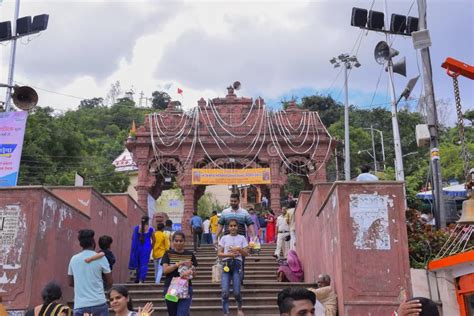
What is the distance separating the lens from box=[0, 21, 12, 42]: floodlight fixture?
53.1ft

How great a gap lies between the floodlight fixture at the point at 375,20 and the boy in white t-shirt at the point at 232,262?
11090mm

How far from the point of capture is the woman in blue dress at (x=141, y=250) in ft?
34.9

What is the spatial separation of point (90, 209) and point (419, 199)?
13.7m

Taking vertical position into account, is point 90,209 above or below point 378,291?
above

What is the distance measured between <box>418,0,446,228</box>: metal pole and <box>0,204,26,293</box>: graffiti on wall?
7456 mm

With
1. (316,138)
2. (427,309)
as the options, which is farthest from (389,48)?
(427,309)

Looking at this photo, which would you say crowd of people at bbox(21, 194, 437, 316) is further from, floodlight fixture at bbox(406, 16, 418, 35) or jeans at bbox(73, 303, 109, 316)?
floodlight fixture at bbox(406, 16, 418, 35)

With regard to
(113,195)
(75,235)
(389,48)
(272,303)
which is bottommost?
(272,303)

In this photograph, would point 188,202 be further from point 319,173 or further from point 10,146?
point 10,146

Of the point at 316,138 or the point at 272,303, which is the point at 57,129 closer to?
the point at 316,138

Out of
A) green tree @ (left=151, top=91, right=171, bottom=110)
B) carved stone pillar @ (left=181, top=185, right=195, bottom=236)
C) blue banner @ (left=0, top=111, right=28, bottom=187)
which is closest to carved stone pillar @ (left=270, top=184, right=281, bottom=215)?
carved stone pillar @ (left=181, top=185, right=195, bottom=236)

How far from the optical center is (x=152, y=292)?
934cm

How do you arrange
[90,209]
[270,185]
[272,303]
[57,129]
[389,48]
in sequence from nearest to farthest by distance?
[272,303] < [90,209] < [389,48] < [270,185] < [57,129]

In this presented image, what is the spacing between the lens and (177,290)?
6.36m
